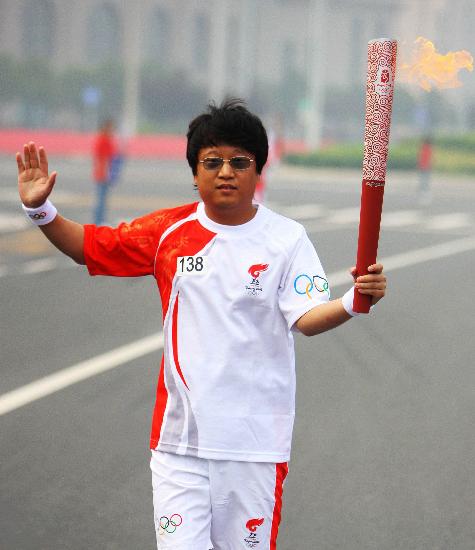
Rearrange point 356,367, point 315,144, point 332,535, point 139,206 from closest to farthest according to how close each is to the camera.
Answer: point 332,535 < point 356,367 < point 139,206 < point 315,144

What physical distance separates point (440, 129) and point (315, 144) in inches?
1765

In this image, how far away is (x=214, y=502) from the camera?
3.69 m

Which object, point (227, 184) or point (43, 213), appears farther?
point (43, 213)

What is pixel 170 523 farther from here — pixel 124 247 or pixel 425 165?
pixel 425 165

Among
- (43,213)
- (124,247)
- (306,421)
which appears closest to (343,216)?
(306,421)

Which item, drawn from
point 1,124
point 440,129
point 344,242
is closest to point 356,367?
point 344,242

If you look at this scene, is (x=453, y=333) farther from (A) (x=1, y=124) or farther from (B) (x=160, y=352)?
(A) (x=1, y=124)

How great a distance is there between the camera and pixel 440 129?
10481 cm

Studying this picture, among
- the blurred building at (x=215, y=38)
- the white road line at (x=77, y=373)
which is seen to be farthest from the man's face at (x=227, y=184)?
the blurred building at (x=215, y=38)

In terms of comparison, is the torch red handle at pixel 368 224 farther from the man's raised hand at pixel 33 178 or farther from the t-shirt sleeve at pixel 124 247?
the man's raised hand at pixel 33 178

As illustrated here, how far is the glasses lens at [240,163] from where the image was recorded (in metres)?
3.71

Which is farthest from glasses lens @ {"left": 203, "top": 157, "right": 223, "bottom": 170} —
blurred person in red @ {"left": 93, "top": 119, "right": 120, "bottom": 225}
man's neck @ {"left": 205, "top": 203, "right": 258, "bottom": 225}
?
blurred person in red @ {"left": 93, "top": 119, "right": 120, "bottom": 225}

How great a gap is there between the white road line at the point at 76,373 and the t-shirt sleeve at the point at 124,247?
369 centimetres

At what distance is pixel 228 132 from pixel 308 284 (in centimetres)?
52
